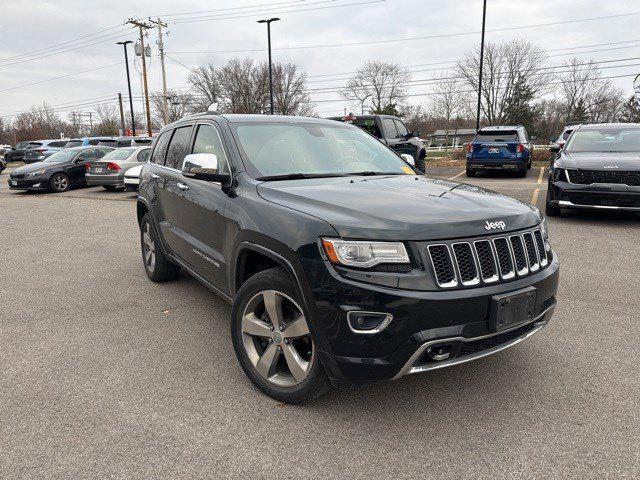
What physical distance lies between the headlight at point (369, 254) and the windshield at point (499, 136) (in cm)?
1574

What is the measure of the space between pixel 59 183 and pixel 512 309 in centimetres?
1704

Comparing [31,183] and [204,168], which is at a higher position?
[204,168]

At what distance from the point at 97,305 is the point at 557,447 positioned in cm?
410

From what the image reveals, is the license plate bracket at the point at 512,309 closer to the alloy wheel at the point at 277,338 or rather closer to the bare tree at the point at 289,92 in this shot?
the alloy wheel at the point at 277,338

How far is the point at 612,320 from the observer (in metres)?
4.08

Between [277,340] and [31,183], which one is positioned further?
[31,183]

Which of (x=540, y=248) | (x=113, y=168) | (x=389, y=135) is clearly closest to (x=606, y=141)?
(x=389, y=135)

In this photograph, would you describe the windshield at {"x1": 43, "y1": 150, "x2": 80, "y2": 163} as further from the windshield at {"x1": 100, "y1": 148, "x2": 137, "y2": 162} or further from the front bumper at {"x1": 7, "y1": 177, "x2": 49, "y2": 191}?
the windshield at {"x1": 100, "y1": 148, "x2": 137, "y2": 162}

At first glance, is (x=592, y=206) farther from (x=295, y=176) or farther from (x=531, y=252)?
(x=295, y=176)

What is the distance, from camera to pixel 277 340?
2.83m

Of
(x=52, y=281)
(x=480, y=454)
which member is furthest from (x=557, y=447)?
(x=52, y=281)

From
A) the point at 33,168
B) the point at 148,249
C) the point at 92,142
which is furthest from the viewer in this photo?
the point at 92,142

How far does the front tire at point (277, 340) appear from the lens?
266cm

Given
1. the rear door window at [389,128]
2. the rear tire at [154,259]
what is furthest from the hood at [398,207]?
the rear door window at [389,128]
